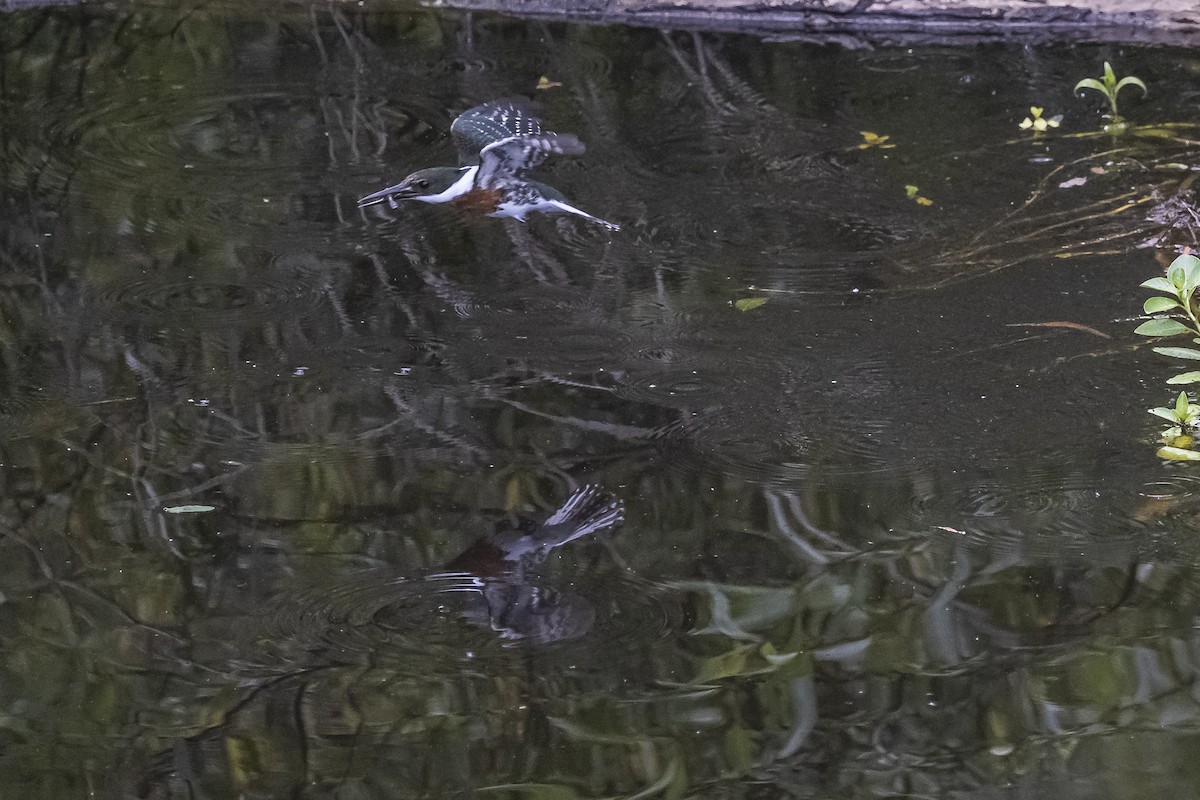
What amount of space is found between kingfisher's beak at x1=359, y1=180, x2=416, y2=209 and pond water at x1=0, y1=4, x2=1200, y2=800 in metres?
0.04

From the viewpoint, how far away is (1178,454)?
2.62 m

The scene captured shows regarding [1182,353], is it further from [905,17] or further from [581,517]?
[905,17]

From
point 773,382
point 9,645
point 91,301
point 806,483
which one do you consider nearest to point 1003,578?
point 806,483

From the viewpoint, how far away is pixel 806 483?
8.66ft

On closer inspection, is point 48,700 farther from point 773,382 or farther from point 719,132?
point 719,132

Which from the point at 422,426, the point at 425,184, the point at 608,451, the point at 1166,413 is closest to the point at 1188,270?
the point at 1166,413

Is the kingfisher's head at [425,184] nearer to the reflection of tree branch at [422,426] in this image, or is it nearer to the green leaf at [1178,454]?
the reflection of tree branch at [422,426]

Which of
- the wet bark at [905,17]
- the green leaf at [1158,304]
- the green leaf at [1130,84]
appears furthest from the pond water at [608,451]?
the wet bark at [905,17]

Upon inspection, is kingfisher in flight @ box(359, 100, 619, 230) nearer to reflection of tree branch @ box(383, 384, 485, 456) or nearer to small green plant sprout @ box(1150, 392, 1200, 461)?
reflection of tree branch @ box(383, 384, 485, 456)

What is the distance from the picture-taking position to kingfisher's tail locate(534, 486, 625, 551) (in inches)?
99.4

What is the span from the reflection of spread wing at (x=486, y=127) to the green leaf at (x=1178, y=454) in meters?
1.93

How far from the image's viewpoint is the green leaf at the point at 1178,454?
2611mm

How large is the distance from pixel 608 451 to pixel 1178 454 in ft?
3.52

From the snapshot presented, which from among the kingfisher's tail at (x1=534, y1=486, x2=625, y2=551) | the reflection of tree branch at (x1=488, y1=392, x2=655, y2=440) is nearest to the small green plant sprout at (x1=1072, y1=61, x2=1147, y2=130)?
the reflection of tree branch at (x1=488, y1=392, x2=655, y2=440)
